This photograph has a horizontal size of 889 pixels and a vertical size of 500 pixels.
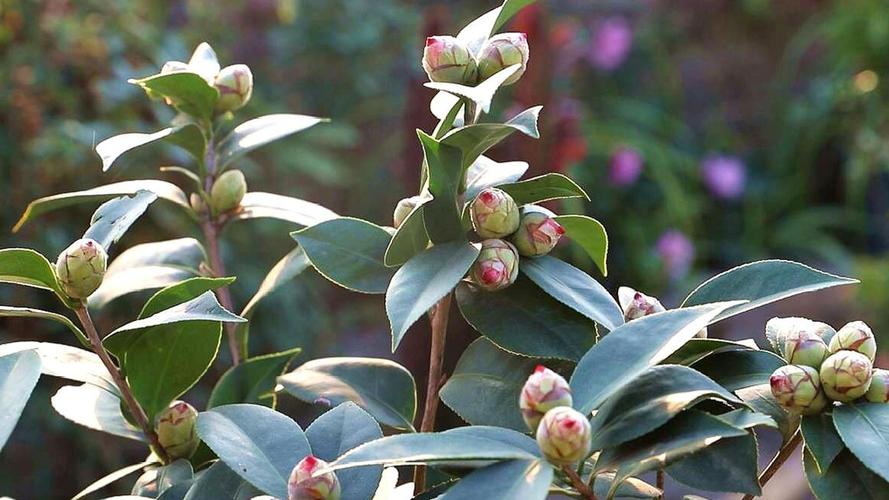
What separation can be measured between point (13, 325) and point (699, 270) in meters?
2.17

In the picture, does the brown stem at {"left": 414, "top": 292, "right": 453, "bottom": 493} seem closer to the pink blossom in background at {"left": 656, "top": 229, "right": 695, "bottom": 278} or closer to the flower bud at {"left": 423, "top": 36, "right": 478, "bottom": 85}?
the flower bud at {"left": 423, "top": 36, "right": 478, "bottom": 85}

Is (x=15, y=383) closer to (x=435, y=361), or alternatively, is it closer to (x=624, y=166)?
(x=435, y=361)

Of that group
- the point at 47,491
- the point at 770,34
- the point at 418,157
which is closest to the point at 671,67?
the point at 770,34

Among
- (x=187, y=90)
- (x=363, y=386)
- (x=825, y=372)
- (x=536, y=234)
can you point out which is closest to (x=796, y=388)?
(x=825, y=372)

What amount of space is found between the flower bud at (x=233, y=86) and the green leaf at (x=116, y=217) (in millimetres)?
81

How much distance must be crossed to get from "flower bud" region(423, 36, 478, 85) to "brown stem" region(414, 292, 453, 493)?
93 mm

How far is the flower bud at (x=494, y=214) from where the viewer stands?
1.36ft

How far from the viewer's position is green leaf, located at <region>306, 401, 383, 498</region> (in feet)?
1.31

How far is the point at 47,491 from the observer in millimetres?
1838

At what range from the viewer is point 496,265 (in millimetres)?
416

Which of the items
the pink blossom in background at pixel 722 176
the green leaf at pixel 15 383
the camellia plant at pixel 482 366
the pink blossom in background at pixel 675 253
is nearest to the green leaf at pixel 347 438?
the camellia plant at pixel 482 366

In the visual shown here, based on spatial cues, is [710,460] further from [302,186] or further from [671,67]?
[671,67]

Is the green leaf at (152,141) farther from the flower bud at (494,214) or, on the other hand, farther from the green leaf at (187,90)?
the flower bud at (494,214)

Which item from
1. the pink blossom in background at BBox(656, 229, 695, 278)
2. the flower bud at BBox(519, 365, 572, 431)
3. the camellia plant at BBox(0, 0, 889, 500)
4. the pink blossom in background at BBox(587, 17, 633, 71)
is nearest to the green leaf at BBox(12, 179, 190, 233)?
the camellia plant at BBox(0, 0, 889, 500)
